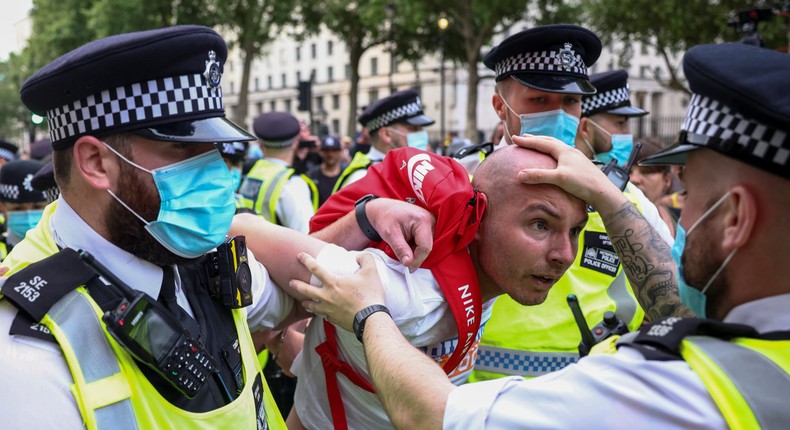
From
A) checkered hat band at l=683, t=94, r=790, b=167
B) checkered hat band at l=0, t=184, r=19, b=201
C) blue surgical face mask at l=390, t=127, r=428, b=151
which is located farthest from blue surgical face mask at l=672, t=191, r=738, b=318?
blue surgical face mask at l=390, t=127, r=428, b=151

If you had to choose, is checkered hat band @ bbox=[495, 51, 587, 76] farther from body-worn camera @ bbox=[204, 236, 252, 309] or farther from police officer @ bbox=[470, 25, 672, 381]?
body-worn camera @ bbox=[204, 236, 252, 309]

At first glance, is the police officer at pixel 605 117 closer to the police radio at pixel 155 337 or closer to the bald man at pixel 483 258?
the bald man at pixel 483 258

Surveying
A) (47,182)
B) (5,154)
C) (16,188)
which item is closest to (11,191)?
(16,188)

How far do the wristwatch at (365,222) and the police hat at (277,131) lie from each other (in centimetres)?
498

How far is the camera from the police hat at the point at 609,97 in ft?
15.4

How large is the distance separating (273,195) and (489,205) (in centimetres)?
444

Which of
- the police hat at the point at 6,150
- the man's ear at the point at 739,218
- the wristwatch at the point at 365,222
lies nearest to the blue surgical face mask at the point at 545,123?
the wristwatch at the point at 365,222

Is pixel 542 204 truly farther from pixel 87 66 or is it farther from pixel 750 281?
pixel 87 66

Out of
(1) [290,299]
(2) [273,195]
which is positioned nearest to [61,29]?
(2) [273,195]

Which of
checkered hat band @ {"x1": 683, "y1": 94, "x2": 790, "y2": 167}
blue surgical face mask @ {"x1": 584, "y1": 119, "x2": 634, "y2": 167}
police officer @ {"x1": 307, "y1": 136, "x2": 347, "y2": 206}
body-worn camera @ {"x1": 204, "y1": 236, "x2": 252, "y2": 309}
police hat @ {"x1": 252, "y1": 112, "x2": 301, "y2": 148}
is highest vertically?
checkered hat band @ {"x1": 683, "y1": 94, "x2": 790, "y2": 167}

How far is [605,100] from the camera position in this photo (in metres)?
4.75

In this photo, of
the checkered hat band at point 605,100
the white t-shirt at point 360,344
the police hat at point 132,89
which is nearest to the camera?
the police hat at point 132,89

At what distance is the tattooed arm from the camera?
2.35 m

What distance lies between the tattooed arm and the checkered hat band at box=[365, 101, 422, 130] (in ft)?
15.8
